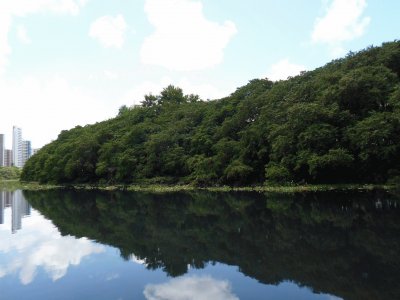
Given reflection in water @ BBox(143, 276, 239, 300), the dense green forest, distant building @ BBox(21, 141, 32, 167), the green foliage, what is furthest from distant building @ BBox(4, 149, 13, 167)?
reflection in water @ BBox(143, 276, 239, 300)

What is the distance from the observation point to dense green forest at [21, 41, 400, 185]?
31656 mm

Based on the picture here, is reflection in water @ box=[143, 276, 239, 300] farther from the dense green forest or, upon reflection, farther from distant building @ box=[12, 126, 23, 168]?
distant building @ box=[12, 126, 23, 168]

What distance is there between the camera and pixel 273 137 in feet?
127

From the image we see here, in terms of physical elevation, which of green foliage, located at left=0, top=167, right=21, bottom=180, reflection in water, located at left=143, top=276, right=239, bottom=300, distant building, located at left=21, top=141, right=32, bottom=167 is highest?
distant building, located at left=21, top=141, right=32, bottom=167

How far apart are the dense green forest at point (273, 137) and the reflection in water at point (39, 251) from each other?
2250 centimetres

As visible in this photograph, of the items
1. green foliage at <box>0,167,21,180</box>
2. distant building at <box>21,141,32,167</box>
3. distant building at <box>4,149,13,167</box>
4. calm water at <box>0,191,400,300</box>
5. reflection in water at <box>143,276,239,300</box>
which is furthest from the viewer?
distant building at <box>21,141,32,167</box>

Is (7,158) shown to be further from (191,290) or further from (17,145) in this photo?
(191,290)

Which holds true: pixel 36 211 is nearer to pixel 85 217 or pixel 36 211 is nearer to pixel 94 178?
pixel 85 217

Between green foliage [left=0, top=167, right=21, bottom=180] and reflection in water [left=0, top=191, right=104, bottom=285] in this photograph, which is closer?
reflection in water [left=0, top=191, right=104, bottom=285]

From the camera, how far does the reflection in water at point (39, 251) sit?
10945 millimetres

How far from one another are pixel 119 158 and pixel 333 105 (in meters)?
32.8

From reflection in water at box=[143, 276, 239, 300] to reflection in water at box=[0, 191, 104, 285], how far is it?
331 centimetres

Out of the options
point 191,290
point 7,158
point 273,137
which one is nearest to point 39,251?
point 191,290

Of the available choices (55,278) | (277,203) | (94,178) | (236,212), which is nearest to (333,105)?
(277,203)
